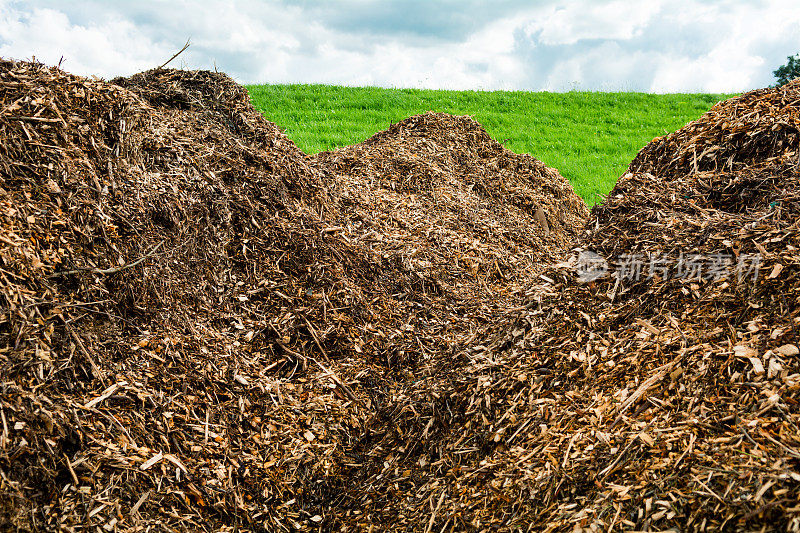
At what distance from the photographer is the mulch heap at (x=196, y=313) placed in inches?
125

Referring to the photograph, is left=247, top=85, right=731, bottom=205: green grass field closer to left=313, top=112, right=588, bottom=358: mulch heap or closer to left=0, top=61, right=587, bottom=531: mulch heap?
left=313, top=112, right=588, bottom=358: mulch heap

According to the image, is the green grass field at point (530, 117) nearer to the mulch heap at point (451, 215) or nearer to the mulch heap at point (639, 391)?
the mulch heap at point (451, 215)

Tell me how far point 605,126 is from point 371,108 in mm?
6888

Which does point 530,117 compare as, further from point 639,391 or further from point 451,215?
point 639,391

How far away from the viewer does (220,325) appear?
4.38 meters

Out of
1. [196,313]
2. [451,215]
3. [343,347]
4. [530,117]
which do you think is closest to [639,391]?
[343,347]

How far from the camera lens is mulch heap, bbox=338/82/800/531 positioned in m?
2.49

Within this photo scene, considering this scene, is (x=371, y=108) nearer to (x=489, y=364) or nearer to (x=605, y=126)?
(x=605, y=126)

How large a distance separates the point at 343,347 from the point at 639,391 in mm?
2376

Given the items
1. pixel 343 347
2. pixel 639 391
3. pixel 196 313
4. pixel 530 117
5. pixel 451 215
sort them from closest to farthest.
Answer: pixel 639 391 → pixel 196 313 → pixel 343 347 → pixel 451 215 → pixel 530 117

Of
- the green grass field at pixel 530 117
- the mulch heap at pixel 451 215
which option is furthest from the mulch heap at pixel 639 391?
the green grass field at pixel 530 117

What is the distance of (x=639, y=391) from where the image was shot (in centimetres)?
301

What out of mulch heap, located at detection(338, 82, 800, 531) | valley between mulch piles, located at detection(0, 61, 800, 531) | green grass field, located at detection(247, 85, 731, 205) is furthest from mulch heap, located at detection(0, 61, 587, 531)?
green grass field, located at detection(247, 85, 731, 205)

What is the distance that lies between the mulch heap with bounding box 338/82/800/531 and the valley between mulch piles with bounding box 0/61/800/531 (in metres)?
0.01
